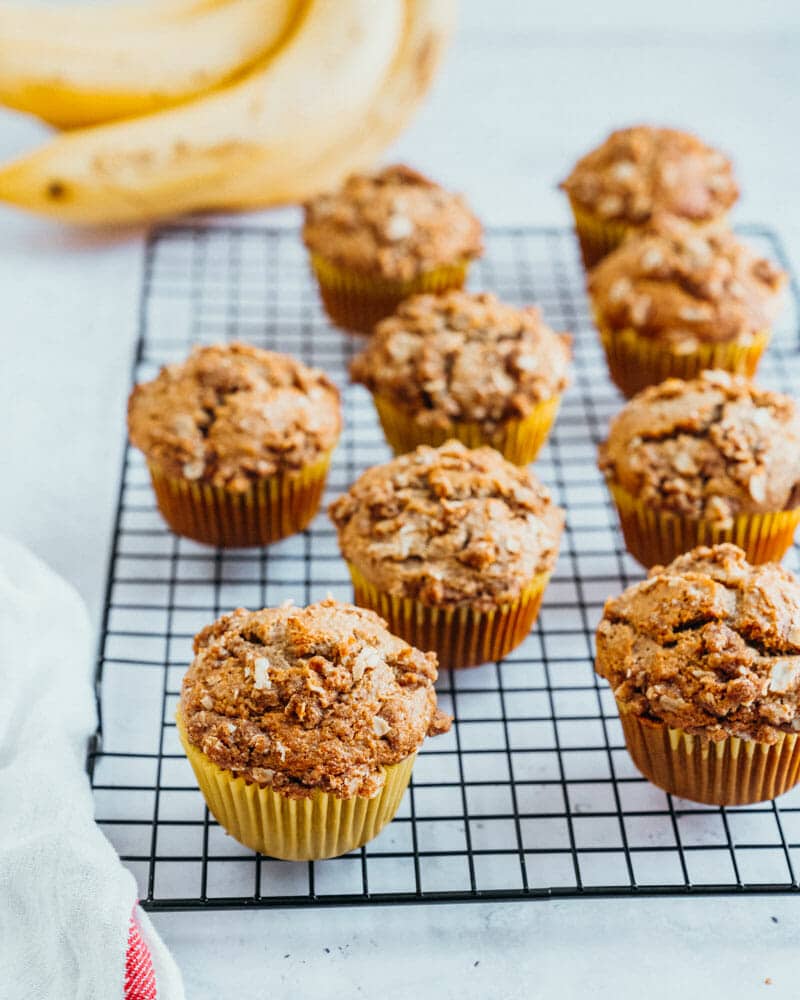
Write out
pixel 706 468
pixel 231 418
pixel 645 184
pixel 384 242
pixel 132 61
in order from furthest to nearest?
pixel 132 61 < pixel 645 184 < pixel 384 242 < pixel 231 418 < pixel 706 468

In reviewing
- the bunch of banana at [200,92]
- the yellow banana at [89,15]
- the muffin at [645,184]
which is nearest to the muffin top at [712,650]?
the muffin at [645,184]

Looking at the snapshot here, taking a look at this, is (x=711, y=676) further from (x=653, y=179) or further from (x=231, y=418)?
(x=653, y=179)

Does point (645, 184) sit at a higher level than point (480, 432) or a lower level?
higher

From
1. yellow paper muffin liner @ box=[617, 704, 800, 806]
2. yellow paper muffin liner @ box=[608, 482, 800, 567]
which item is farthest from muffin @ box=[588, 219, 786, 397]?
yellow paper muffin liner @ box=[617, 704, 800, 806]

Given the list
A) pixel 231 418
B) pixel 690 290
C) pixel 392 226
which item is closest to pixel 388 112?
pixel 392 226

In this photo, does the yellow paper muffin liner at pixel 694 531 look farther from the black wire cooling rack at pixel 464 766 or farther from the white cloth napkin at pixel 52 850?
the white cloth napkin at pixel 52 850

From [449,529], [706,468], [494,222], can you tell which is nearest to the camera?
[449,529]

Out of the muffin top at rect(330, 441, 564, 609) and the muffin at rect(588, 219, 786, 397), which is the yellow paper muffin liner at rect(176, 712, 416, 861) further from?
the muffin at rect(588, 219, 786, 397)

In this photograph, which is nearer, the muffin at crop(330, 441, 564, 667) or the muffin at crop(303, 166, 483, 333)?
the muffin at crop(330, 441, 564, 667)
